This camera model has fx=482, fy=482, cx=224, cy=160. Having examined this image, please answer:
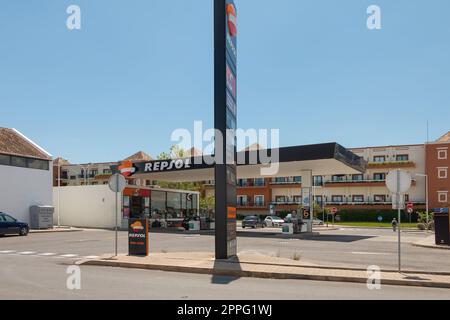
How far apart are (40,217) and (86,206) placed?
6.90 metres

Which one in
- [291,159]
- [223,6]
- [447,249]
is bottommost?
[447,249]

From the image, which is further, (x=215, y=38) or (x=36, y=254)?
(x=36, y=254)

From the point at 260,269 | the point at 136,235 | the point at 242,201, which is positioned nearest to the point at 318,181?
the point at 242,201

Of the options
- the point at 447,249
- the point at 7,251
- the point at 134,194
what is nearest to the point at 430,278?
the point at 447,249

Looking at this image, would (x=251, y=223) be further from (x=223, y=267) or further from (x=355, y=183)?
(x=223, y=267)

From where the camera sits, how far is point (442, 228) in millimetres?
23266

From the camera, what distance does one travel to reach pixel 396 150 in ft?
241

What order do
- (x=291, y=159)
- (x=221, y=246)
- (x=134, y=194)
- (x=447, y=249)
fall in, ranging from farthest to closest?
(x=134, y=194), (x=291, y=159), (x=447, y=249), (x=221, y=246)

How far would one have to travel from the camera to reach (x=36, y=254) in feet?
60.1

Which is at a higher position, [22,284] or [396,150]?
[396,150]

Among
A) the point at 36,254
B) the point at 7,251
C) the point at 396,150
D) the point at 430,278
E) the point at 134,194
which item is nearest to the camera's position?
the point at 430,278

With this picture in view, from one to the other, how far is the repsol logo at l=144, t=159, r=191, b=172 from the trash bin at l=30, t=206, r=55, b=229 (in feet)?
28.9

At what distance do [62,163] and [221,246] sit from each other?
304ft
